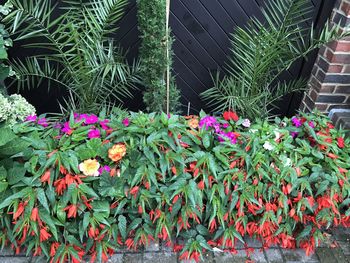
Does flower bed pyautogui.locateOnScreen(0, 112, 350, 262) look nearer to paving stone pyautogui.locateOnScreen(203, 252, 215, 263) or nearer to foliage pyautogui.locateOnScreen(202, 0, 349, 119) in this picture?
paving stone pyautogui.locateOnScreen(203, 252, 215, 263)

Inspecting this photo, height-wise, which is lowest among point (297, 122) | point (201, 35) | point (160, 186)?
point (160, 186)

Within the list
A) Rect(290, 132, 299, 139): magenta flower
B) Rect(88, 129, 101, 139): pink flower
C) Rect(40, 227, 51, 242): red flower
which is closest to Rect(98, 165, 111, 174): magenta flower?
Rect(88, 129, 101, 139): pink flower

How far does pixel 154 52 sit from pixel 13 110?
1044mm

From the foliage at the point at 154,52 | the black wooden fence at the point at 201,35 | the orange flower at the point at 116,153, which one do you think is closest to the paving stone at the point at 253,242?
the orange flower at the point at 116,153

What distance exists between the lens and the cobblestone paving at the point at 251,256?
7.54 ft

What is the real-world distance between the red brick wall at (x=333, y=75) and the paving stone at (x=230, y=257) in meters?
1.44

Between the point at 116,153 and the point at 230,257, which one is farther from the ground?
the point at 116,153

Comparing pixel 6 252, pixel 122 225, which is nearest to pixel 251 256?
pixel 122 225

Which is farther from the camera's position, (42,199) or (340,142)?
(340,142)

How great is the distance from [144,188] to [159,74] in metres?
0.95

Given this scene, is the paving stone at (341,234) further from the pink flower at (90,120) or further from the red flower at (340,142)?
the pink flower at (90,120)

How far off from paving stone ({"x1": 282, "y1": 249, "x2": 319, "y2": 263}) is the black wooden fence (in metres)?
1.57

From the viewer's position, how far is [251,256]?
93.7 inches

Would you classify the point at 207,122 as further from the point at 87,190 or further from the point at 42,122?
the point at 42,122
